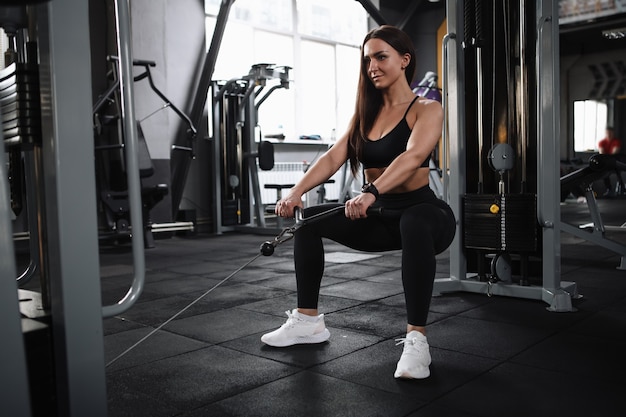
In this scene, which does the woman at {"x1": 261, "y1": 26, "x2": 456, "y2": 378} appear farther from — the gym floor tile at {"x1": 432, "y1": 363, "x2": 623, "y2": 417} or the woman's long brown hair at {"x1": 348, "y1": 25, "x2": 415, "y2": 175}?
the gym floor tile at {"x1": 432, "y1": 363, "x2": 623, "y2": 417}

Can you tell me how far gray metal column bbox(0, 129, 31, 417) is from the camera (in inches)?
35.6

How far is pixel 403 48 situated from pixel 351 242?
2.20ft

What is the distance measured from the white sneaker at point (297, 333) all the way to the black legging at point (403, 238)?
5 centimetres

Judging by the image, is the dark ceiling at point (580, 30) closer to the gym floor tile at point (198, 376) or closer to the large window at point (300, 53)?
the large window at point (300, 53)

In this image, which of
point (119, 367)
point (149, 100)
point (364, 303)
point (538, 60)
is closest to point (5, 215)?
point (119, 367)

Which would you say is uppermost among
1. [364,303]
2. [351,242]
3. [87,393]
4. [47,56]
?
[47,56]

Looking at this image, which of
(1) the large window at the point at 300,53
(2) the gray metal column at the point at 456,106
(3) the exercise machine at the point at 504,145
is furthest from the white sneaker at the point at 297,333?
(1) the large window at the point at 300,53

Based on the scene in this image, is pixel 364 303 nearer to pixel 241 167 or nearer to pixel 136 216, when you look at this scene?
pixel 136 216

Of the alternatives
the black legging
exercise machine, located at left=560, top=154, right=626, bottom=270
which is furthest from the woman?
exercise machine, located at left=560, top=154, right=626, bottom=270

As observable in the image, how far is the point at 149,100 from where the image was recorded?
230 inches

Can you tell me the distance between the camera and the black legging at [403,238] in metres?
1.77

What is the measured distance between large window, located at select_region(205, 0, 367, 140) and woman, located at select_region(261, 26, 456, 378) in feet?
17.0

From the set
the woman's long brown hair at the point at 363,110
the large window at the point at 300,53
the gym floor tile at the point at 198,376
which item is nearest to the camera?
the gym floor tile at the point at 198,376

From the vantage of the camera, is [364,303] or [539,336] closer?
[539,336]
